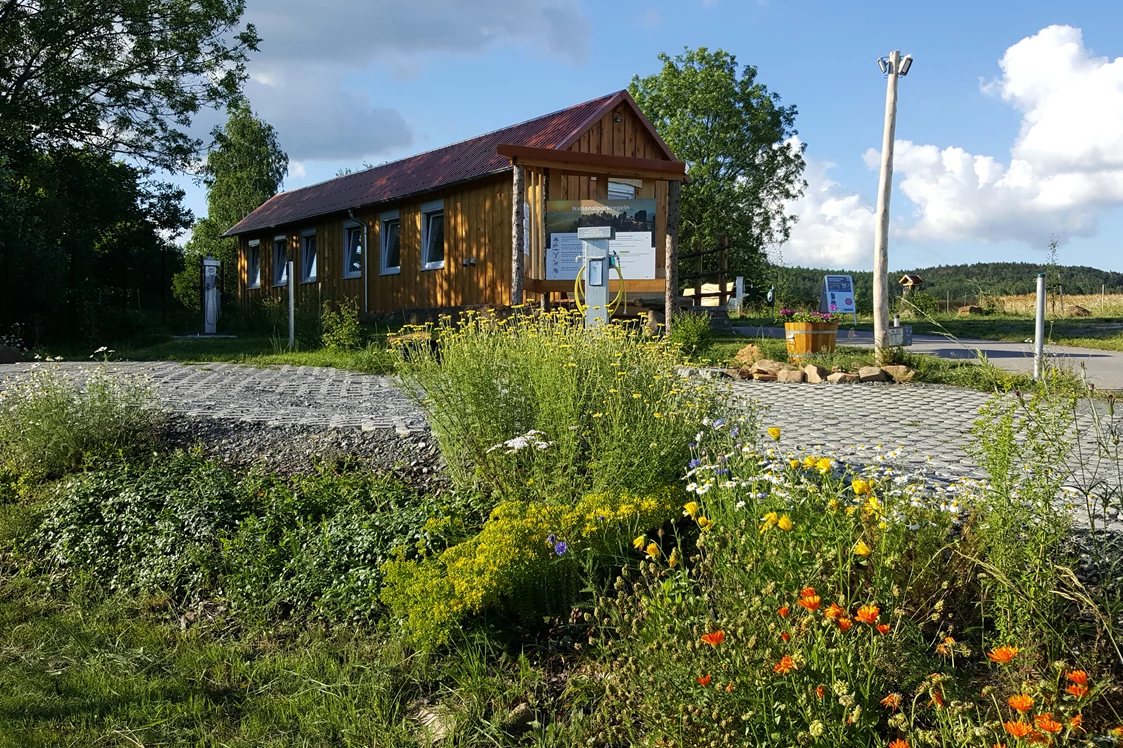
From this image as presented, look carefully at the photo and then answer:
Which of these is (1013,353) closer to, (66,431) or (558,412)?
(558,412)

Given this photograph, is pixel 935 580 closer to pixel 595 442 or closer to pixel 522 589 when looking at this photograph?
pixel 522 589

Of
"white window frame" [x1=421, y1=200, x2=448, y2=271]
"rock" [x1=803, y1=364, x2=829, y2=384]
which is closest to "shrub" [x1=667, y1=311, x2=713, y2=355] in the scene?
"rock" [x1=803, y1=364, x2=829, y2=384]

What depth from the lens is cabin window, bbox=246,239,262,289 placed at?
1022 inches

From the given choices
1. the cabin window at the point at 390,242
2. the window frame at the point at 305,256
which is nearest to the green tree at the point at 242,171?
the window frame at the point at 305,256

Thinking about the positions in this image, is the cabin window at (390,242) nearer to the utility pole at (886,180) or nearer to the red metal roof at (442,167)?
the red metal roof at (442,167)

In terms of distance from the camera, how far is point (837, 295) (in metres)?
21.3

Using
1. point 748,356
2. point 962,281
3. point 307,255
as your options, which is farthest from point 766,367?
point 962,281

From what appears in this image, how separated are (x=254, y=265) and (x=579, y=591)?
2486cm

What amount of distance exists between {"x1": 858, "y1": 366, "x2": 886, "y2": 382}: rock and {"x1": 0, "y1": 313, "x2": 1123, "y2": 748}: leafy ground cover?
5.43 metres

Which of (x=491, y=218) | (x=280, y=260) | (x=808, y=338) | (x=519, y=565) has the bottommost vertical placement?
(x=519, y=565)

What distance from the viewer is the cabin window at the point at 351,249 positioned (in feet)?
70.6

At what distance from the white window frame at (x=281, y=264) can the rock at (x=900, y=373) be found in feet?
59.2

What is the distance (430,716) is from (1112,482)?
163 inches

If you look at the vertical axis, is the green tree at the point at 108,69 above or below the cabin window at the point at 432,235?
above
